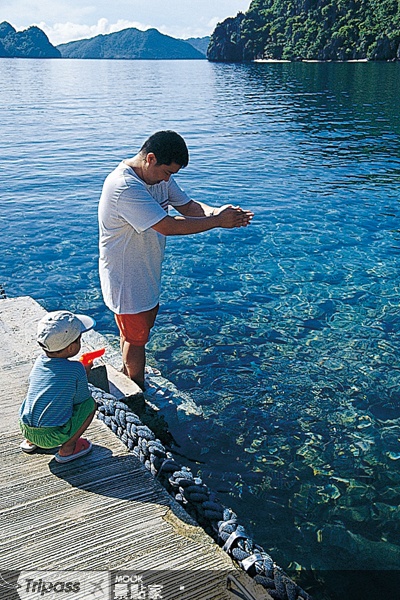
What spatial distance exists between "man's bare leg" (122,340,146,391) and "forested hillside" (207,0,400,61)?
112m

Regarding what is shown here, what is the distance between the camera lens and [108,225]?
5004 mm

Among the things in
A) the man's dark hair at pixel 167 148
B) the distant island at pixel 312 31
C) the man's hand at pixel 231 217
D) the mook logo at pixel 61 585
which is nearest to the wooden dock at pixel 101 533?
the mook logo at pixel 61 585

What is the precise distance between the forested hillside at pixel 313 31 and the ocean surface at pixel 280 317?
9756 centimetres

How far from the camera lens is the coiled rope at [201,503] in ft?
10.8

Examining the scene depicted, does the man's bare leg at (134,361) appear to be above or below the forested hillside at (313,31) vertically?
below

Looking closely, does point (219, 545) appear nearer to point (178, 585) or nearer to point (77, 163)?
point (178, 585)

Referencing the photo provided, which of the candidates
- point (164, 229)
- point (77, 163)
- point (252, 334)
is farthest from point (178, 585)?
point (77, 163)

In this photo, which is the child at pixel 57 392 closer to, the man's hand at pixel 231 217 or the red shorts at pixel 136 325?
the red shorts at pixel 136 325

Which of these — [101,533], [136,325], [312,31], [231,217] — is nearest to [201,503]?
[101,533]

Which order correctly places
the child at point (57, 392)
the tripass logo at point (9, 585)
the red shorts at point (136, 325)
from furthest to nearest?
1. the red shorts at point (136, 325)
2. the child at point (57, 392)
3. the tripass logo at point (9, 585)

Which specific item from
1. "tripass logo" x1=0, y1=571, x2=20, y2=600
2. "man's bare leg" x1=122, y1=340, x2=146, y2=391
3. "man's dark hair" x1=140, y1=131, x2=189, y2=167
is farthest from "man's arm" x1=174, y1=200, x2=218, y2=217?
"tripass logo" x1=0, y1=571, x2=20, y2=600

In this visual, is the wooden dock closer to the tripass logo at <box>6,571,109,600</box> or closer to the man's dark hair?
the tripass logo at <box>6,571,109,600</box>

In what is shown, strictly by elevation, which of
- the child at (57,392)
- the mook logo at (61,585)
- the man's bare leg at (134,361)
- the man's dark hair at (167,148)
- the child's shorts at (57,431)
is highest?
the man's dark hair at (167,148)

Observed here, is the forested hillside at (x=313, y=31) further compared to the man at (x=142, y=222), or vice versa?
the forested hillside at (x=313, y=31)
